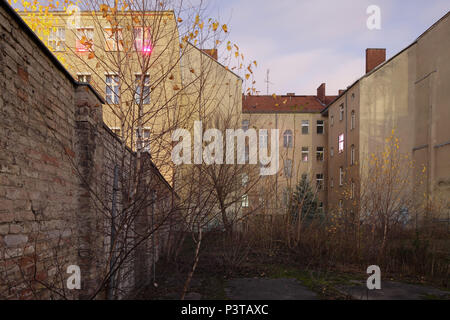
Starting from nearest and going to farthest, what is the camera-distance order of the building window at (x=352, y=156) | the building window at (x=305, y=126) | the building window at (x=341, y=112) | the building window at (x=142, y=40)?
1. the building window at (x=142, y=40)
2. the building window at (x=352, y=156)
3. the building window at (x=341, y=112)
4. the building window at (x=305, y=126)

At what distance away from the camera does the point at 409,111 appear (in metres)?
22.7

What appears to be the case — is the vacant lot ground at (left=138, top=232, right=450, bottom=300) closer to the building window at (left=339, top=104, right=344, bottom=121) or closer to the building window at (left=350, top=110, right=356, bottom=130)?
the building window at (left=350, top=110, right=356, bottom=130)

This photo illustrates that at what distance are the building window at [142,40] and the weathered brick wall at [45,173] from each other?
115 centimetres

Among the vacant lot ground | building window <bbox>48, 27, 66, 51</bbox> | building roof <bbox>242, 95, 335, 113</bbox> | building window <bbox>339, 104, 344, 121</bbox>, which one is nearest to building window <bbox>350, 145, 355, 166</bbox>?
building window <bbox>339, 104, 344, 121</bbox>

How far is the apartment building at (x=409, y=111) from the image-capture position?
770 inches

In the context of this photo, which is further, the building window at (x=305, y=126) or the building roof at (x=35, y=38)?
the building window at (x=305, y=126)

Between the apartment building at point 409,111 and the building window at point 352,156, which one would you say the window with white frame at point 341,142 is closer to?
the apartment building at point 409,111

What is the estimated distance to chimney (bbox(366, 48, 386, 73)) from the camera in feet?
86.3

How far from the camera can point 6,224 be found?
294cm

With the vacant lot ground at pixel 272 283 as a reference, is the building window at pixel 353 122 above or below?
above

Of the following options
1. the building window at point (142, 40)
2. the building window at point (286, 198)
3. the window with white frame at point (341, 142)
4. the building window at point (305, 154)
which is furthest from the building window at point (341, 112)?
the building window at point (142, 40)

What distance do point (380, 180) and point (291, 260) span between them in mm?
3974
